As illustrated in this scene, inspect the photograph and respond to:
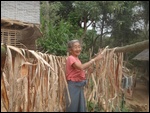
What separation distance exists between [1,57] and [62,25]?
8951 millimetres

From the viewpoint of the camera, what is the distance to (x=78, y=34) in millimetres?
11828

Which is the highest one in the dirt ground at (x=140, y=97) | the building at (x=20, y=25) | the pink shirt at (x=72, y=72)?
the building at (x=20, y=25)

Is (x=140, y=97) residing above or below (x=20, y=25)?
below

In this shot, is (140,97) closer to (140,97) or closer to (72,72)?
(140,97)

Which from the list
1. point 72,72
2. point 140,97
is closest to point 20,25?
point 72,72

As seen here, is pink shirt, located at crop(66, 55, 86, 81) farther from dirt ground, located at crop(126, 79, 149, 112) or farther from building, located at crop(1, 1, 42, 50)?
dirt ground, located at crop(126, 79, 149, 112)

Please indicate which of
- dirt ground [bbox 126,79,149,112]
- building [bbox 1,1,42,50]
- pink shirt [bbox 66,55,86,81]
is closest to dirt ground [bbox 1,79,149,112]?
dirt ground [bbox 126,79,149,112]

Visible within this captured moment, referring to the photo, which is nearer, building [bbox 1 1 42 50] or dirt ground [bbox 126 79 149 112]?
building [bbox 1 1 42 50]

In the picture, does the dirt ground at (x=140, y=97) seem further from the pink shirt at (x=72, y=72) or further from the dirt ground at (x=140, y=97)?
the pink shirt at (x=72, y=72)

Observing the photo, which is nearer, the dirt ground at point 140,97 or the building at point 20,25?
the building at point 20,25

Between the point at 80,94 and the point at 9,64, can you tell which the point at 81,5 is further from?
the point at 9,64

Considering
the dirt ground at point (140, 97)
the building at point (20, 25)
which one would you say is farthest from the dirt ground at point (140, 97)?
the building at point (20, 25)

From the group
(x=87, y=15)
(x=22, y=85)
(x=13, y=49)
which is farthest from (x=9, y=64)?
(x=87, y=15)

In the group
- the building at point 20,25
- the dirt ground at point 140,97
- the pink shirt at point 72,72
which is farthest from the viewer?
the dirt ground at point 140,97
